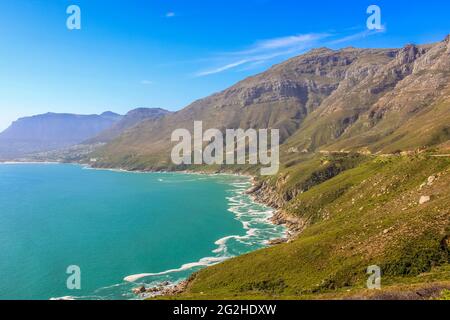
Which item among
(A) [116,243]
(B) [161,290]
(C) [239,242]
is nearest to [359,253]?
(B) [161,290]

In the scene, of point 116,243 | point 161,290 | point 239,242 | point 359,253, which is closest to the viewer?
point 359,253

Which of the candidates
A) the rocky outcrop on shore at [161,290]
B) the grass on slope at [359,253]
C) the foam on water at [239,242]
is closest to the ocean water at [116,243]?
the foam on water at [239,242]

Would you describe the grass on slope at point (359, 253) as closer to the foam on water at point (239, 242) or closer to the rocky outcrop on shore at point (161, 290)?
the rocky outcrop on shore at point (161, 290)

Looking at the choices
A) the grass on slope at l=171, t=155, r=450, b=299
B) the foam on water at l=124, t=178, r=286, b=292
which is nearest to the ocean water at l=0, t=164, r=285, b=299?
the foam on water at l=124, t=178, r=286, b=292

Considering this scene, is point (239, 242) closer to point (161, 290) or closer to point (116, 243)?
point (116, 243)

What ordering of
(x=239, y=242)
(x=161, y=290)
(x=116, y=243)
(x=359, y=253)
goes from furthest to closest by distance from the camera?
(x=116, y=243) < (x=239, y=242) < (x=161, y=290) < (x=359, y=253)

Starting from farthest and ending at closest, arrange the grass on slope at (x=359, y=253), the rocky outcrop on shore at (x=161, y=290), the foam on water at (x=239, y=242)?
the foam on water at (x=239, y=242), the rocky outcrop on shore at (x=161, y=290), the grass on slope at (x=359, y=253)

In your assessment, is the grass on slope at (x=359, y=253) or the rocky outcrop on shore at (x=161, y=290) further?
the rocky outcrop on shore at (x=161, y=290)

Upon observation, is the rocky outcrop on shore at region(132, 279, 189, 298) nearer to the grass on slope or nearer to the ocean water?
the ocean water

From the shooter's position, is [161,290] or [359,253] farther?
[161,290]

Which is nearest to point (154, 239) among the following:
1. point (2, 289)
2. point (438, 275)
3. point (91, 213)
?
point (2, 289)
